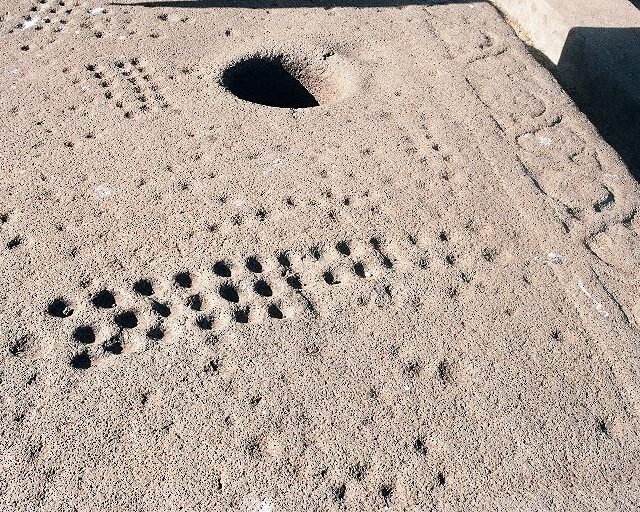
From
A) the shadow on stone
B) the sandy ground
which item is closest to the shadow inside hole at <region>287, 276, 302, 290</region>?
the sandy ground

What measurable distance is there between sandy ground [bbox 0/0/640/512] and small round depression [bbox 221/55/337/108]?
0.04 m

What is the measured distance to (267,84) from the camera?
15.4 ft

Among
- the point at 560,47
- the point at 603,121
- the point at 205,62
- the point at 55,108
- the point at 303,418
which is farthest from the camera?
the point at 560,47

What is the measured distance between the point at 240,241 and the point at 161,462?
1133 mm

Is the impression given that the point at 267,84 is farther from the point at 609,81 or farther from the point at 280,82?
the point at 609,81

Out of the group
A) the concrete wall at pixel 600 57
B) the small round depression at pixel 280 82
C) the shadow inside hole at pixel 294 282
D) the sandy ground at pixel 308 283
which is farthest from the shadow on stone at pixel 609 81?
the shadow inside hole at pixel 294 282

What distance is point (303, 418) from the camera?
103 inches

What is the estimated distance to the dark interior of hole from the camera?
14.9 ft

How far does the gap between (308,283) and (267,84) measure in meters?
1.98

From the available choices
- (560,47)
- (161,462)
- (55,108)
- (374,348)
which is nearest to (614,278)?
(374,348)

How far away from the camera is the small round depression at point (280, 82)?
459 centimetres

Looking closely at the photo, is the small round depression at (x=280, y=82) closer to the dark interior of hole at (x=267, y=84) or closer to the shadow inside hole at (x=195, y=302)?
the dark interior of hole at (x=267, y=84)

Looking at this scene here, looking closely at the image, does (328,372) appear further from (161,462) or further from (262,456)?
(161,462)

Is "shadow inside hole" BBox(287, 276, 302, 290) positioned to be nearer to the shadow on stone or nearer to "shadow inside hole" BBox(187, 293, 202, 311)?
"shadow inside hole" BBox(187, 293, 202, 311)
